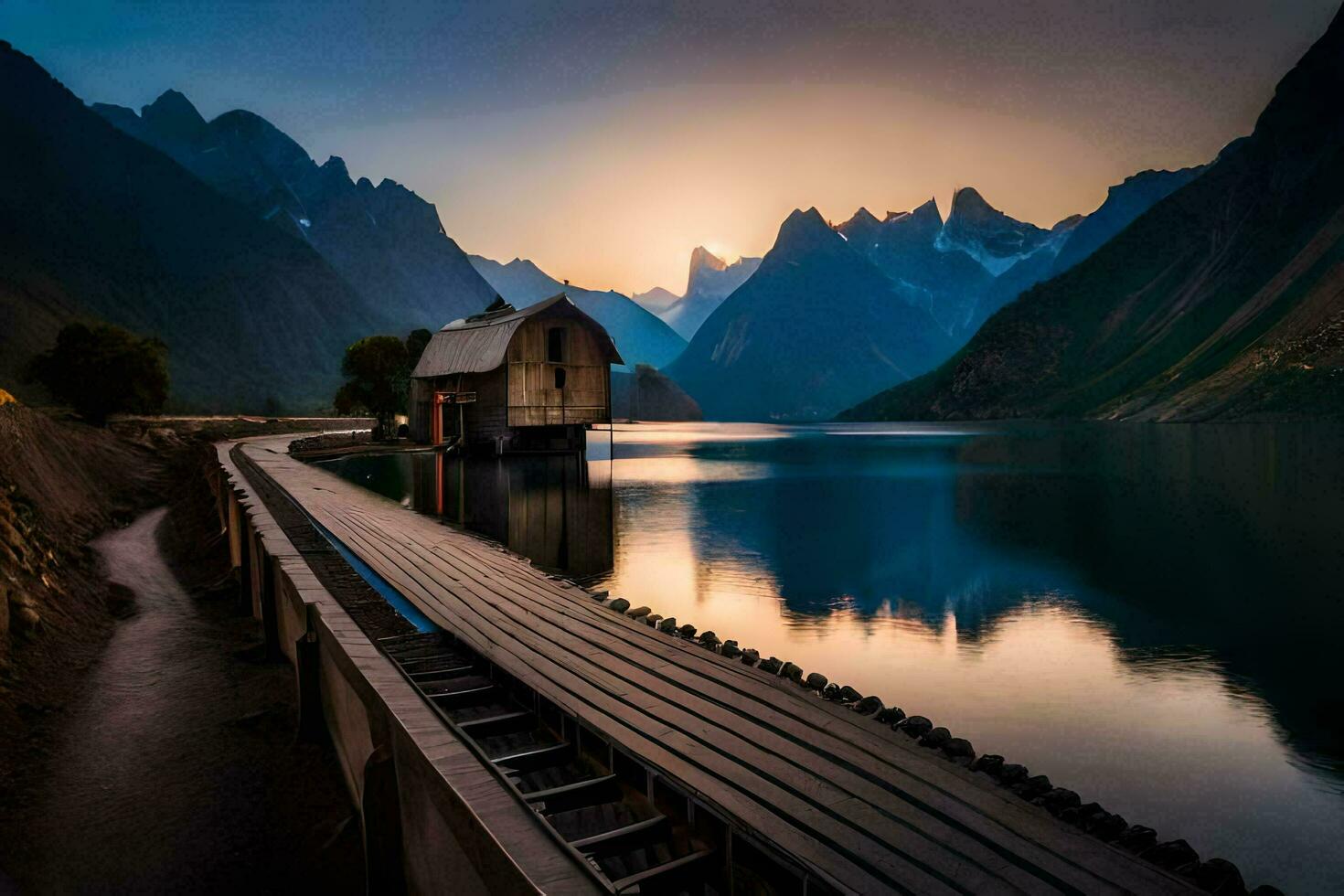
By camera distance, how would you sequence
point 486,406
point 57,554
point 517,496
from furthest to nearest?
point 486,406 < point 517,496 < point 57,554

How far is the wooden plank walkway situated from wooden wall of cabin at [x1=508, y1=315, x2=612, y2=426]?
37.1 m

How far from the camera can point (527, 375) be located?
47.1 metres

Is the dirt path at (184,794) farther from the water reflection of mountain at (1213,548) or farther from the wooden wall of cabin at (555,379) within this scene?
the wooden wall of cabin at (555,379)

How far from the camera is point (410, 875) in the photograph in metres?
5.16

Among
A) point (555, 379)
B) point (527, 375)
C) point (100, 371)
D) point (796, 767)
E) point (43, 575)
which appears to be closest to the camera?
point (796, 767)

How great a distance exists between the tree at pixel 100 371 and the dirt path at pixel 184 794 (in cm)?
4954

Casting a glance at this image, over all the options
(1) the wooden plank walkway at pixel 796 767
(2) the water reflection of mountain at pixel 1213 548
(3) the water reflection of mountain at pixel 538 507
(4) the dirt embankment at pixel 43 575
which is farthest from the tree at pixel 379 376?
(1) the wooden plank walkway at pixel 796 767

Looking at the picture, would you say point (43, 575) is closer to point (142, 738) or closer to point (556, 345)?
point (142, 738)

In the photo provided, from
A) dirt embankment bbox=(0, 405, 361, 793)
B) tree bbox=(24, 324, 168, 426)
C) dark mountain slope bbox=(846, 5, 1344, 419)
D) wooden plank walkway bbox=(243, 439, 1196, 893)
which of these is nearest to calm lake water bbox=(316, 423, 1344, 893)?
wooden plank walkway bbox=(243, 439, 1196, 893)

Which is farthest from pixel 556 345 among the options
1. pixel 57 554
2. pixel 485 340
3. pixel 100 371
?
pixel 57 554

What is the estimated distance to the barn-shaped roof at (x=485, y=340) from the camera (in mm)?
46562

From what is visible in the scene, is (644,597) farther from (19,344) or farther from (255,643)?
(19,344)

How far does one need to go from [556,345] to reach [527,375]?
2.97 meters

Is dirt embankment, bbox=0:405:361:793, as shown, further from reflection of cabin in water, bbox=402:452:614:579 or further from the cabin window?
the cabin window
